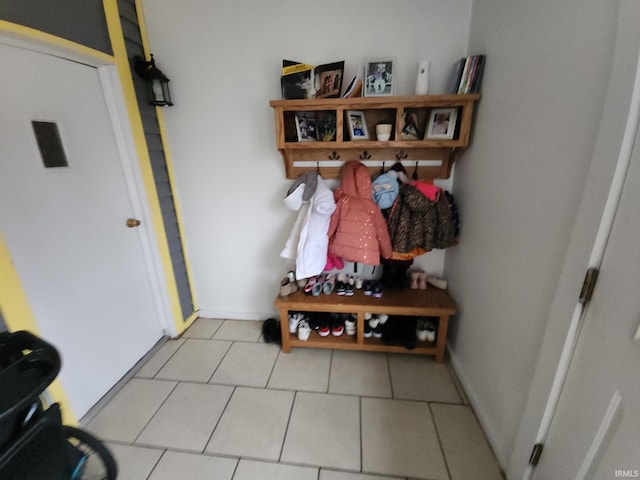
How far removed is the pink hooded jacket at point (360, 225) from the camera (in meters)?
1.54

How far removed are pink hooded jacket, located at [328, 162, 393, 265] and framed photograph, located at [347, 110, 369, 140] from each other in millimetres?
184

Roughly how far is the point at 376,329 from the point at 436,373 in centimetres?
45

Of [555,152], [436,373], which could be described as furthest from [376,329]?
[555,152]

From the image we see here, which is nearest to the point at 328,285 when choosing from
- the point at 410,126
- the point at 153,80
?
the point at 410,126

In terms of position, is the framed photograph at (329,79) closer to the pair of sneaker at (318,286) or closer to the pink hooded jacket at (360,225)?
the pink hooded jacket at (360,225)

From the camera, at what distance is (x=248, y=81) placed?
1692 millimetres

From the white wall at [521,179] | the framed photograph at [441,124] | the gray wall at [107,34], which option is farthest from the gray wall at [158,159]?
the white wall at [521,179]

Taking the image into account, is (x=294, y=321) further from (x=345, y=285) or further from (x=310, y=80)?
(x=310, y=80)

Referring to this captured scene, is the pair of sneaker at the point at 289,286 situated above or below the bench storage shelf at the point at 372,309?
above

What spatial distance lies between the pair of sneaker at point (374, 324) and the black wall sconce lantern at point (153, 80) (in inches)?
76.8

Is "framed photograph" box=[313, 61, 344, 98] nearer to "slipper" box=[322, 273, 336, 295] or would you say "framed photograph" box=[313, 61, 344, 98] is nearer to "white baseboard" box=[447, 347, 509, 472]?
"slipper" box=[322, 273, 336, 295]

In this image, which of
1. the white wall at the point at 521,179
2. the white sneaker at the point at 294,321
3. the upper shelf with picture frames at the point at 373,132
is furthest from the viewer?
the white sneaker at the point at 294,321

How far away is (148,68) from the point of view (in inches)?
62.6

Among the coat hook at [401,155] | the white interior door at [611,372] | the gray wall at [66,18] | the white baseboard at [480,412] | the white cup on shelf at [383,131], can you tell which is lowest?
the white baseboard at [480,412]
